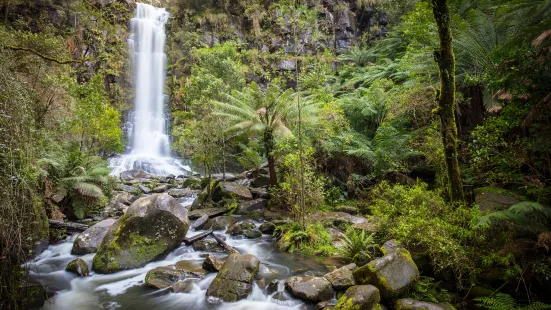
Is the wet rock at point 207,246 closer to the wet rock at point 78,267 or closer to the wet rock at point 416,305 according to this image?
the wet rock at point 78,267

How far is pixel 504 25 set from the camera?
6.05m

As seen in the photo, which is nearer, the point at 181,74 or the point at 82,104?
the point at 82,104

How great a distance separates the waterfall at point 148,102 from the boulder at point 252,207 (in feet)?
32.3

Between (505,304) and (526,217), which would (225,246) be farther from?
(526,217)

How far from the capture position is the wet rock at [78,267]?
19.2 feet

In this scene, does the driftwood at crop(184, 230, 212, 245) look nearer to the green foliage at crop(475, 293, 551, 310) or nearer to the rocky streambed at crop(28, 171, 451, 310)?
the rocky streambed at crop(28, 171, 451, 310)

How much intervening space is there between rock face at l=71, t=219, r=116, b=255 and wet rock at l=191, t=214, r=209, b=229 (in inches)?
84.4

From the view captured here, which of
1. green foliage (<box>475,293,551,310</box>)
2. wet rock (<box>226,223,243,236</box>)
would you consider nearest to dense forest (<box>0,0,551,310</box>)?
green foliage (<box>475,293,551,310</box>)

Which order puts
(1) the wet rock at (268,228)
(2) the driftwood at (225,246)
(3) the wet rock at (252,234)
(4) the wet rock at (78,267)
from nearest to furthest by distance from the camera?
(4) the wet rock at (78,267) → (2) the driftwood at (225,246) → (3) the wet rock at (252,234) → (1) the wet rock at (268,228)

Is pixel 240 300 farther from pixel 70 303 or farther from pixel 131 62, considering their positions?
pixel 131 62

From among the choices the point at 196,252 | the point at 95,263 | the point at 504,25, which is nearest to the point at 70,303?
the point at 95,263

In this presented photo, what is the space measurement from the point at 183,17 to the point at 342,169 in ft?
71.6

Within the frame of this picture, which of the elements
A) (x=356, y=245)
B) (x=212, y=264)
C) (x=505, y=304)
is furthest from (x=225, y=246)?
(x=505, y=304)

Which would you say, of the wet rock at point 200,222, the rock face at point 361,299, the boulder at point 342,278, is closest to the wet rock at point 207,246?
the wet rock at point 200,222
